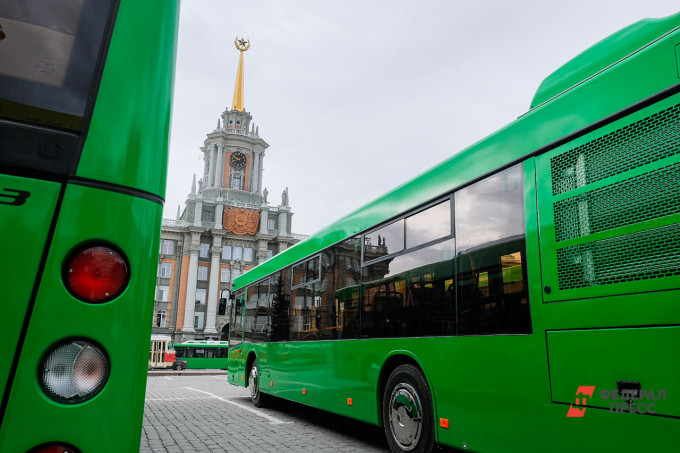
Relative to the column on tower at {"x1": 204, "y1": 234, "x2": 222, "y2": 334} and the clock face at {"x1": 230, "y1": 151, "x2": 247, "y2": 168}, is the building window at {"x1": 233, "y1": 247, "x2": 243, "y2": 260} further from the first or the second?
the clock face at {"x1": 230, "y1": 151, "x2": 247, "y2": 168}

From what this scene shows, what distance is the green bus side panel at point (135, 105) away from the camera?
6.51 ft

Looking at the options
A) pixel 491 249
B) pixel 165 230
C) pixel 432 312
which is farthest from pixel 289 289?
pixel 165 230

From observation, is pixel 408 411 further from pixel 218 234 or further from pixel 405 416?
pixel 218 234

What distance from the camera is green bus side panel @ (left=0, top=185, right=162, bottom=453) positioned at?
1696 mm

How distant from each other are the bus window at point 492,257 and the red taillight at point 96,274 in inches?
127

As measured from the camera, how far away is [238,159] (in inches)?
2603

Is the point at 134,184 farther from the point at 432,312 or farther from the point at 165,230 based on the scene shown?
the point at 165,230

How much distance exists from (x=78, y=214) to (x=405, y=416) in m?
4.59

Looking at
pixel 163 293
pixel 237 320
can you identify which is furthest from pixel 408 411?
pixel 163 293

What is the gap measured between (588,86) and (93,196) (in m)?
3.62

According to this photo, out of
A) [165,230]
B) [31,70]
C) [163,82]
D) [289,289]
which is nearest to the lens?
[31,70]

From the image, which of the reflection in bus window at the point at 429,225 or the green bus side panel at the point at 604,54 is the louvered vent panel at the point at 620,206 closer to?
the green bus side panel at the point at 604,54

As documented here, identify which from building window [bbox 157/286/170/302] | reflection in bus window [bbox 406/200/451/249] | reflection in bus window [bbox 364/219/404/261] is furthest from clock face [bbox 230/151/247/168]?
reflection in bus window [bbox 406/200/451/249]

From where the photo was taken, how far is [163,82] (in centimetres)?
221
